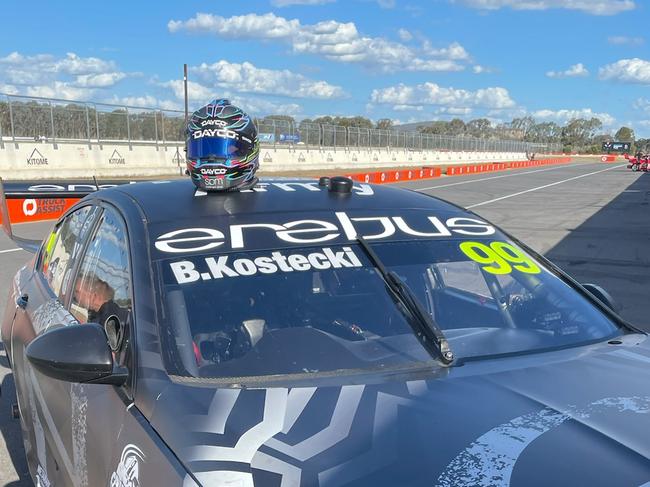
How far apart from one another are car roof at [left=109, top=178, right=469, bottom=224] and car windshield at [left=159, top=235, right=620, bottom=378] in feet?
0.99

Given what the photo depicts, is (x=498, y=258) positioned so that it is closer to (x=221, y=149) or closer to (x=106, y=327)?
(x=221, y=149)

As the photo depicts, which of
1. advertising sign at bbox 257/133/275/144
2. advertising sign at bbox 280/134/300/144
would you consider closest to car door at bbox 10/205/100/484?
advertising sign at bbox 257/133/275/144

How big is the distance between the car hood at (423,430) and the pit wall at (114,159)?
2652 centimetres

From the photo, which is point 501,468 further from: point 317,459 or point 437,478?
point 317,459

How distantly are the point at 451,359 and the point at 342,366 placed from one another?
1.17ft

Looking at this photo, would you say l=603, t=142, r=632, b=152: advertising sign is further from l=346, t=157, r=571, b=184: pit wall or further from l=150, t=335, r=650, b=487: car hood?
l=150, t=335, r=650, b=487: car hood

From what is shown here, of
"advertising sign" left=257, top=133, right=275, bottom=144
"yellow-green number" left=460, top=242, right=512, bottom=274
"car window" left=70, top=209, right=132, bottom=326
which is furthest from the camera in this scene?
"advertising sign" left=257, top=133, right=275, bottom=144

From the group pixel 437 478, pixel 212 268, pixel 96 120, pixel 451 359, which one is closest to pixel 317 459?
pixel 437 478

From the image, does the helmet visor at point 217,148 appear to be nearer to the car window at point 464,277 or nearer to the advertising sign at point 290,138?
the car window at point 464,277

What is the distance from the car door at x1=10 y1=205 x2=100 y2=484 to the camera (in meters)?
2.74

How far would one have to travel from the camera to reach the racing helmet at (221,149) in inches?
121

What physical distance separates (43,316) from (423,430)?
2053 mm

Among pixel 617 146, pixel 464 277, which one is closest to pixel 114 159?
pixel 464 277

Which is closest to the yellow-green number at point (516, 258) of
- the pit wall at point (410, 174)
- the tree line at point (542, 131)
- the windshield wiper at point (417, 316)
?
the windshield wiper at point (417, 316)
